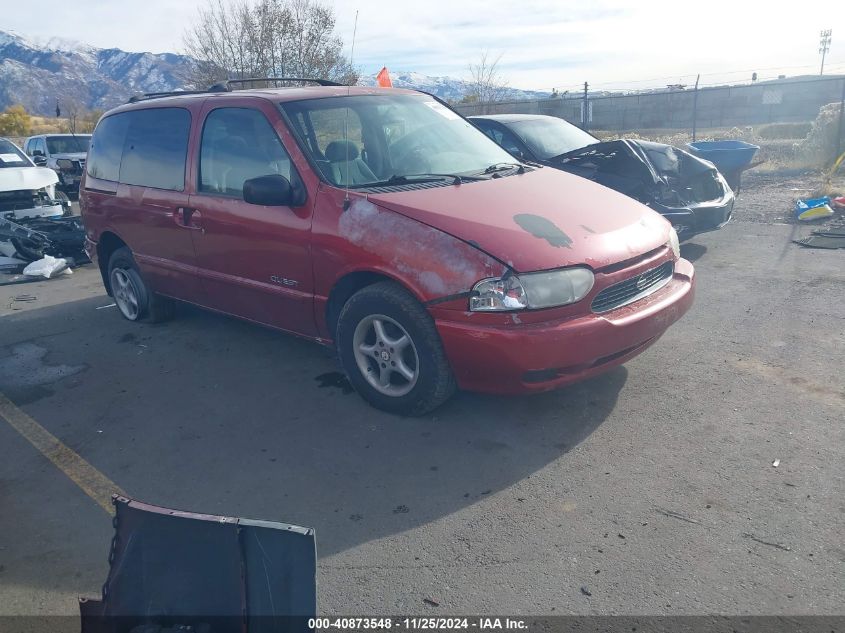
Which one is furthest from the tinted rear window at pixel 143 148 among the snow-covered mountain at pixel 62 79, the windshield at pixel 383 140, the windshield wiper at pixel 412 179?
the snow-covered mountain at pixel 62 79

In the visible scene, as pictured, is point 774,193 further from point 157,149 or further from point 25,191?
point 25,191

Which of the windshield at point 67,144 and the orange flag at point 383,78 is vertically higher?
the orange flag at point 383,78

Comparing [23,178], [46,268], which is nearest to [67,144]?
[23,178]

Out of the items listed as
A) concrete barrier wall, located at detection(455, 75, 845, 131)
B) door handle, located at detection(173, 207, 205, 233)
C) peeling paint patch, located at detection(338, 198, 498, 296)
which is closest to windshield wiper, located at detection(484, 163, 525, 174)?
peeling paint patch, located at detection(338, 198, 498, 296)

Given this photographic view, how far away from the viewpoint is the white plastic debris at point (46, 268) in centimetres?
866

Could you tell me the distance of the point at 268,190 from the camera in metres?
4.26

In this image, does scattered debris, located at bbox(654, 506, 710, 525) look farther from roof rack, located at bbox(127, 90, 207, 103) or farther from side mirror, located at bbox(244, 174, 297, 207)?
roof rack, located at bbox(127, 90, 207, 103)

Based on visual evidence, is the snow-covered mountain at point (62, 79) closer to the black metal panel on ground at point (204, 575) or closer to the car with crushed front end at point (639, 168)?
the car with crushed front end at point (639, 168)

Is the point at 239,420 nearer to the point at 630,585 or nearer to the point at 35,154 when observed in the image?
the point at 630,585

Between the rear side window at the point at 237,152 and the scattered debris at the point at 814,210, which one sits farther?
the scattered debris at the point at 814,210

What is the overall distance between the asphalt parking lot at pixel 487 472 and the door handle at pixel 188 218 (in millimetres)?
1019

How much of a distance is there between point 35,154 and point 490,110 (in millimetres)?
13714

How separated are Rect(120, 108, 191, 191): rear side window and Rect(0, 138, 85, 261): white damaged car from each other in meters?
4.08

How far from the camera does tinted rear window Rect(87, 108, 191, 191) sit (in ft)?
17.4
